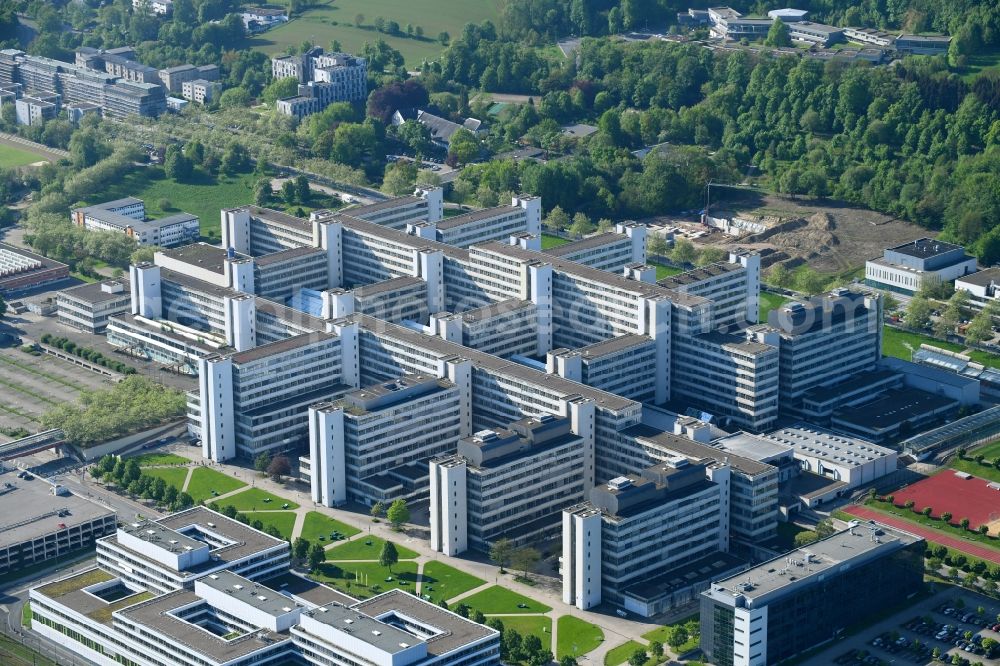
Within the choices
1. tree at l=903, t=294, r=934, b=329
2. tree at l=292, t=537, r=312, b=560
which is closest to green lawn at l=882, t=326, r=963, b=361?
tree at l=903, t=294, r=934, b=329

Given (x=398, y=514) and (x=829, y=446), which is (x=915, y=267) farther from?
(x=398, y=514)

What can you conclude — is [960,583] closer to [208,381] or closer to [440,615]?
[440,615]

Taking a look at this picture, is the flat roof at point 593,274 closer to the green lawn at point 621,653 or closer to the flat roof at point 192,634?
the green lawn at point 621,653

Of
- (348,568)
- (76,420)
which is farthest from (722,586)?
(76,420)

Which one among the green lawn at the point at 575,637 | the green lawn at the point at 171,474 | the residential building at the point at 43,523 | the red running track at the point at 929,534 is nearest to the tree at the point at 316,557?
the residential building at the point at 43,523

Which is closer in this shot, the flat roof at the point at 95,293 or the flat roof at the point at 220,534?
the flat roof at the point at 220,534

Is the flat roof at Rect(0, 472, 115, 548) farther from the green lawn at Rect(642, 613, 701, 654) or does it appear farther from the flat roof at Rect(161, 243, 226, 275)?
the flat roof at Rect(161, 243, 226, 275)

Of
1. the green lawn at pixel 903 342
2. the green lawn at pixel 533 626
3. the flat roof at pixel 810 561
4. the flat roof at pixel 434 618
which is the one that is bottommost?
the green lawn at pixel 533 626
